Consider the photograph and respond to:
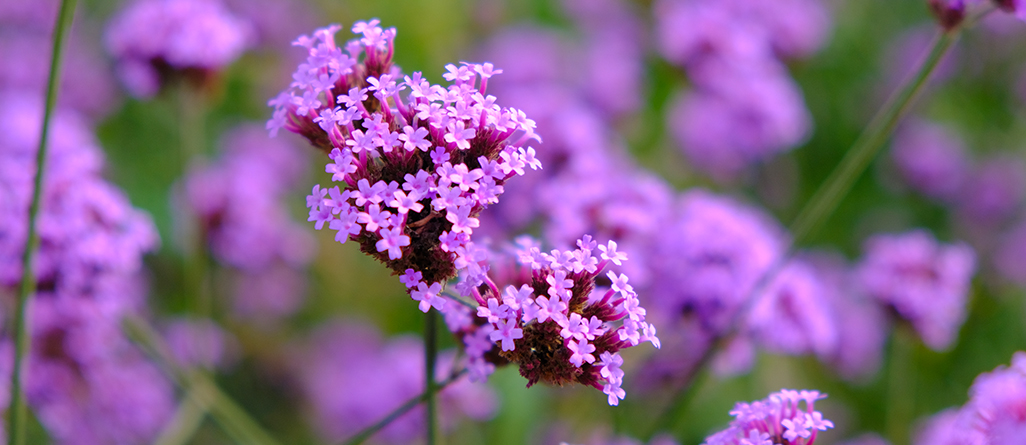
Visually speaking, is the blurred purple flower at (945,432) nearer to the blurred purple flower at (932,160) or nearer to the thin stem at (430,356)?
the thin stem at (430,356)

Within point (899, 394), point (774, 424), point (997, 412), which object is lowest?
point (774, 424)

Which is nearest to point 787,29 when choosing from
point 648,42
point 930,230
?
point 648,42

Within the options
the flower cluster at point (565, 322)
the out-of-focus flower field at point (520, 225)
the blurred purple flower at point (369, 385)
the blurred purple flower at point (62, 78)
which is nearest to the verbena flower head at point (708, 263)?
the out-of-focus flower field at point (520, 225)

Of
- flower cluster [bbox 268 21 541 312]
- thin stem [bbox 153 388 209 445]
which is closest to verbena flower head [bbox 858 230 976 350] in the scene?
flower cluster [bbox 268 21 541 312]

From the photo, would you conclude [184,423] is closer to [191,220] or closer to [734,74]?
[191,220]

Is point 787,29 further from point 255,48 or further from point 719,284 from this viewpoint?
point 255,48

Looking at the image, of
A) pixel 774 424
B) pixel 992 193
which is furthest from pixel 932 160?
pixel 774 424
